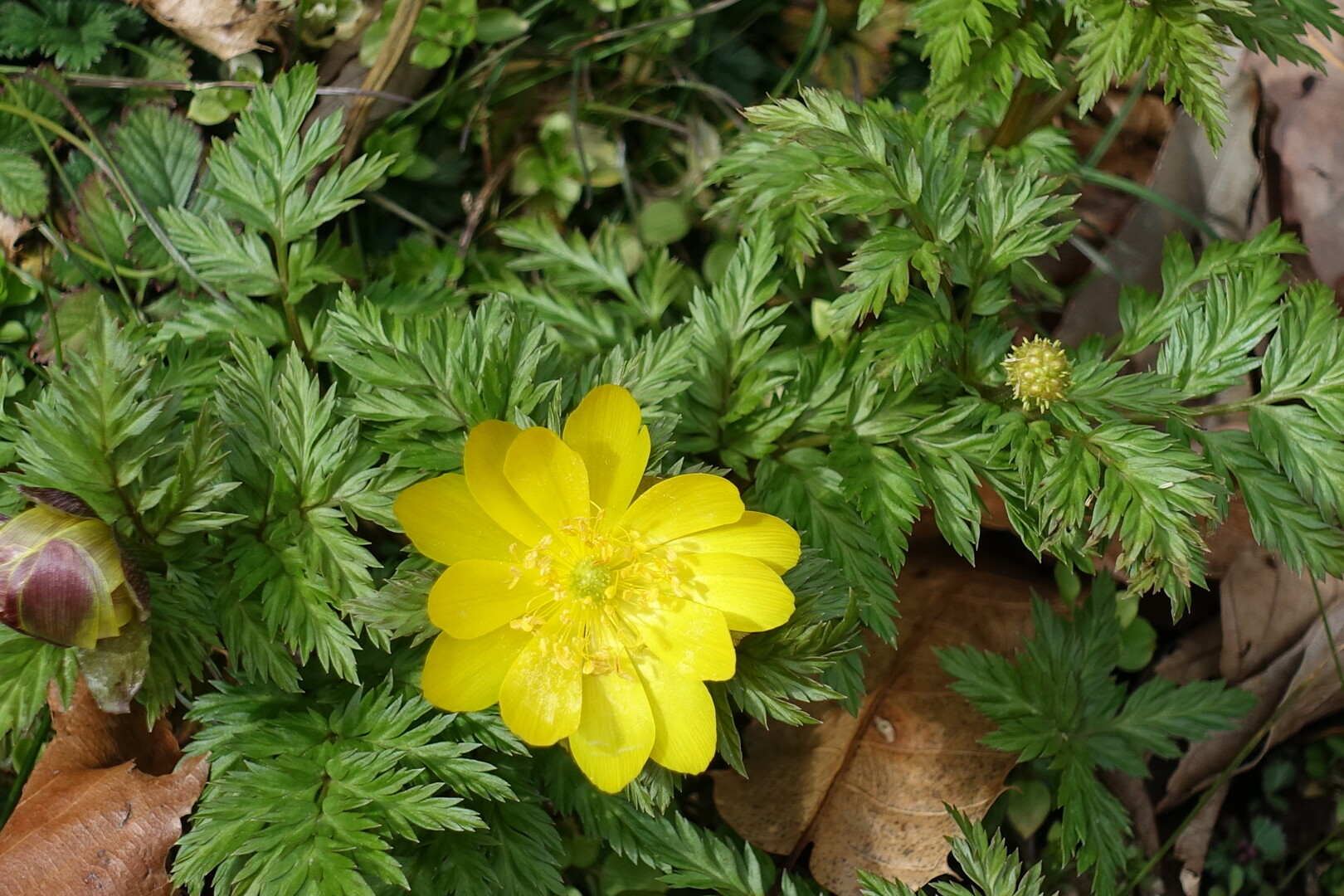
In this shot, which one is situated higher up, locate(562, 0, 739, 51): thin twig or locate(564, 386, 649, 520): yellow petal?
locate(562, 0, 739, 51): thin twig

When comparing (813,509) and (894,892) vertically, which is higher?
(813,509)

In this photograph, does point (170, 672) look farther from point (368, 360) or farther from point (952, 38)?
point (952, 38)

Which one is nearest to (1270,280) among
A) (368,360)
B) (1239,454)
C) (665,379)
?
(1239,454)

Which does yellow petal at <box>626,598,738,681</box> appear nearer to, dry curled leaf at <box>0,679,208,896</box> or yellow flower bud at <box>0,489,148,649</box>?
yellow flower bud at <box>0,489,148,649</box>

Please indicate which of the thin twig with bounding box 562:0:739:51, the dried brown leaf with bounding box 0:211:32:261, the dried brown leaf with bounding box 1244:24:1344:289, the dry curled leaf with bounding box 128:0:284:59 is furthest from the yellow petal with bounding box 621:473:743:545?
the dried brown leaf with bounding box 1244:24:1344:289

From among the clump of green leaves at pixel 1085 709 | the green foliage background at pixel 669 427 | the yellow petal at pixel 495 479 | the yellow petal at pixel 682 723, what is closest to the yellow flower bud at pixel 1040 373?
the green foliage background at pixel 669 427
